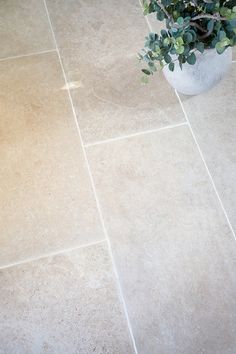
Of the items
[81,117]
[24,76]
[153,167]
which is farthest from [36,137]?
[153,167]

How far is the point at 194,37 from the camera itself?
0.97 meters

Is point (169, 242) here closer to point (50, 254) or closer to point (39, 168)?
point (50, 254)

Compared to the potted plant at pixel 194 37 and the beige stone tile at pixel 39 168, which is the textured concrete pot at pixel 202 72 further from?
the beige stone tile at pixel 39 168

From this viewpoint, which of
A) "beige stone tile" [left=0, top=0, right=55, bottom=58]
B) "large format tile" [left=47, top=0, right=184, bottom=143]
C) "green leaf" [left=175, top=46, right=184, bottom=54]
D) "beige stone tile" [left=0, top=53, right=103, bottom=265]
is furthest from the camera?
"beige stone tile" [left=0, top=0, right=55, bottom=58]

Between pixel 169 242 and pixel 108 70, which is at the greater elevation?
pixel 108 70

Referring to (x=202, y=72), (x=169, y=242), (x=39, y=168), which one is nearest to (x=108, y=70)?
(x=202, y=72)

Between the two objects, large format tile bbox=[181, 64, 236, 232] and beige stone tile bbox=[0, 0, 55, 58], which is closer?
large format tile bbox=[181, 64, 236, 232]

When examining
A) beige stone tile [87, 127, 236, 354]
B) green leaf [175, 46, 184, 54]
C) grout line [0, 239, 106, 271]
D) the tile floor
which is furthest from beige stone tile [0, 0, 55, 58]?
grout line [0, 239, 106, 271]

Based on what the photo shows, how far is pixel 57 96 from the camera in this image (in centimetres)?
128

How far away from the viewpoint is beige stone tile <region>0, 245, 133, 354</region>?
0.94 m

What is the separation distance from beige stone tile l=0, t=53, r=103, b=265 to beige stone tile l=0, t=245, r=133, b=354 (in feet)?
0.18

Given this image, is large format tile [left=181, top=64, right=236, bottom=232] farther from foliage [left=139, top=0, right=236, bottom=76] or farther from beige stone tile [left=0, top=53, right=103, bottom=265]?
A: beige stone tile [left=0, top=53, right=103, bottom=265]

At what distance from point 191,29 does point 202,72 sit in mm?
169

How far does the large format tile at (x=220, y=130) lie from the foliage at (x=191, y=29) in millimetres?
258
